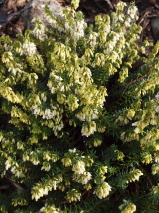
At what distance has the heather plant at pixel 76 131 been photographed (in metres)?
3.19

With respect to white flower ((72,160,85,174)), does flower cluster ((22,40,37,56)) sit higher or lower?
higher

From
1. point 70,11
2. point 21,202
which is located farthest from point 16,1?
point 21,202

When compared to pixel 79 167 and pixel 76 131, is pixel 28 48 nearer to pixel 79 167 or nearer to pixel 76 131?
pixel 76 131

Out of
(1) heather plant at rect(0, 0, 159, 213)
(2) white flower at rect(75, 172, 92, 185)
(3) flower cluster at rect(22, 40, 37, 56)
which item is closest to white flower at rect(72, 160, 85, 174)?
(1) heather plant at rect(0, 0, 159, 213)

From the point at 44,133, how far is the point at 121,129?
1.07 m

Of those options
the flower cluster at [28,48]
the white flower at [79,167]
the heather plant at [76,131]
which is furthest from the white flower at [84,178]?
the flower cluster at [28,48]

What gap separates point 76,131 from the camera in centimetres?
428

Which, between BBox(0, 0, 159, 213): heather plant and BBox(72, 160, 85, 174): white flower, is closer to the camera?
Answer: BBox(72, 160, 85, 174): white flower

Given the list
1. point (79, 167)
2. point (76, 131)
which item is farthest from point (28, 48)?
point (79, 167)

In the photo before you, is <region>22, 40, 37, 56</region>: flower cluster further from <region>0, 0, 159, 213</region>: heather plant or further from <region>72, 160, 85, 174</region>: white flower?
<region>72, 160, 85, 174</region>: white flower

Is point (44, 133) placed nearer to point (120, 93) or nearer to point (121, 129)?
point (121, 129)

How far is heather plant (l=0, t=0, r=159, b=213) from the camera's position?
319 centimetres

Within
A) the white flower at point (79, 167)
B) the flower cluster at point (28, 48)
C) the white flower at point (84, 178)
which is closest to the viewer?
the white flower at point (79, 167)

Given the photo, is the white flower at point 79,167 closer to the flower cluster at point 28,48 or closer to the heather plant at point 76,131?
the heather plant at point 76,131
